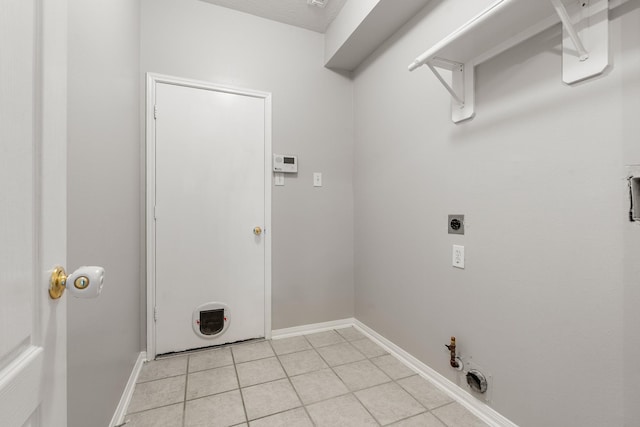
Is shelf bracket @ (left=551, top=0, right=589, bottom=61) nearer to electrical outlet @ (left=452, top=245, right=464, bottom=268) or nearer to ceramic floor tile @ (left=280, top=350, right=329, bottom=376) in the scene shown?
electrical outlet @ (left=452, top=245, right=464, bottom=268)

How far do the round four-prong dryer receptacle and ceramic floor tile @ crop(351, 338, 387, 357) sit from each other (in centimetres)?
108

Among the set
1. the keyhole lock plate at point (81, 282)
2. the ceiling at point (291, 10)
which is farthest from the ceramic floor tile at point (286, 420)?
the ceiling at point (291, 10)

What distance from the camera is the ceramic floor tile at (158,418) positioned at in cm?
144

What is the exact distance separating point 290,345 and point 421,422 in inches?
45.4

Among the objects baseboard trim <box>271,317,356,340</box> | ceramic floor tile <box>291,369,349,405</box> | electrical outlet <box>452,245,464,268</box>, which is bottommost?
ceramic floor tile <box>291,369,349,405</box>

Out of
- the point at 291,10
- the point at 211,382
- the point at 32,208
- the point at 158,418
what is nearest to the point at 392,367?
the point at 211,382

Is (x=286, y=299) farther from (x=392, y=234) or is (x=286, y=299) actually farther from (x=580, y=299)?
(x=580, y=299)

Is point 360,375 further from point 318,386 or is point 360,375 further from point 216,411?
point 216,411

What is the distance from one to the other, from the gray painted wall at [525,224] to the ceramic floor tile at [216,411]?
1.21m

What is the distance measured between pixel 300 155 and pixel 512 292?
6.12ft

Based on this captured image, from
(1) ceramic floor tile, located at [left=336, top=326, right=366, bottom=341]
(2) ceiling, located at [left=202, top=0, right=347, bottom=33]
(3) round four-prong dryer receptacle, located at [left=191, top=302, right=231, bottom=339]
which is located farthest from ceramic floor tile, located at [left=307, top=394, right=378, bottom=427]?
(2) ceiling, located at [left=202, top=0, right=347, bottom=33]

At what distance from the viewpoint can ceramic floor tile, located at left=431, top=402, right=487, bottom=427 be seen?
1.43 m

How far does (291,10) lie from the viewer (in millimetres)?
2328

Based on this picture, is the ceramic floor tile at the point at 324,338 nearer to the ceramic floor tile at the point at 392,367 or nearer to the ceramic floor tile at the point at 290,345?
the ceramic floor tile at the point at 290,345
